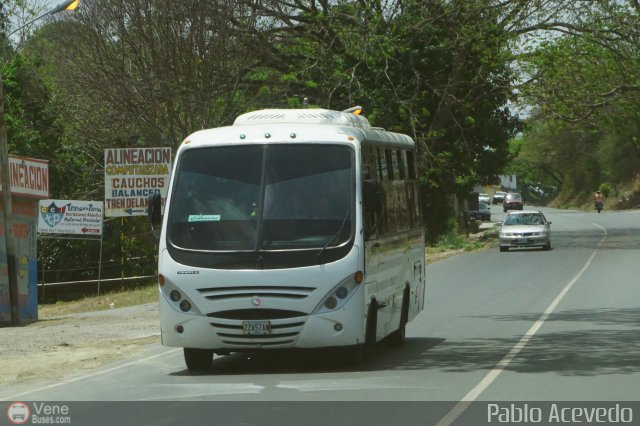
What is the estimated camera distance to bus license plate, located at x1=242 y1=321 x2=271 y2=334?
13016mm

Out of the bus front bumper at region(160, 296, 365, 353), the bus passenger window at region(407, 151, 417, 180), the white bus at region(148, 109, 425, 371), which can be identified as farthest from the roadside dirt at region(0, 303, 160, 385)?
the bus passenger window at region(407, 151, 417, 180)

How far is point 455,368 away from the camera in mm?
13344

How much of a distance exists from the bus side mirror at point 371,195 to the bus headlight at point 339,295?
36.0 inches

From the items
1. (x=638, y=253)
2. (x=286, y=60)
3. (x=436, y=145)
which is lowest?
(x=638, y=253)

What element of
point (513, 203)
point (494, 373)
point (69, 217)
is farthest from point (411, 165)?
point (513, 203)

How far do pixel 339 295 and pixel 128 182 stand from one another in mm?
15019

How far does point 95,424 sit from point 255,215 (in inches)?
166

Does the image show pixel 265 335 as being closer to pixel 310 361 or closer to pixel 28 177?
pixel 310 361

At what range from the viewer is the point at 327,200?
13664 mm

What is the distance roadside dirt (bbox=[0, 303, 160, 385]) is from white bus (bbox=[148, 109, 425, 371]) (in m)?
2.30

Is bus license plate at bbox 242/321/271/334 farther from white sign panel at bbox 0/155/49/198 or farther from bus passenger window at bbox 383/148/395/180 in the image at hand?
white sign panel at bbox 0/155/49/198

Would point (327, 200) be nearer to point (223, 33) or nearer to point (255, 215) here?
point (255, 215)

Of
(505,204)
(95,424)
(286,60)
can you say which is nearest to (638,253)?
(286,60)

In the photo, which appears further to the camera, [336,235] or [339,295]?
[336,235]
